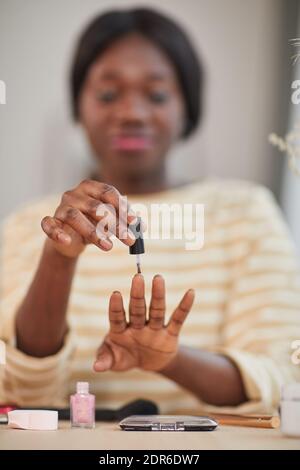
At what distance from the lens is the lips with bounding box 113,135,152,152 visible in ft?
3.51

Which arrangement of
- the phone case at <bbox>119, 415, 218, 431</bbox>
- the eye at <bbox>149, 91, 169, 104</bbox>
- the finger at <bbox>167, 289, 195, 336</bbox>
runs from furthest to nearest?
the eye at <bbox>149, 91, 169, 104</bbox>
the finger at <bbox>167, 289, 195, 336</bbox>
the phone case at <bbox>119, 415, 218, 431</bbox>

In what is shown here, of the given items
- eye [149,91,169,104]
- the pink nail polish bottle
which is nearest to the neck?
eye [149,91,169,104]

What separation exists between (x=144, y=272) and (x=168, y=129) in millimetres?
331

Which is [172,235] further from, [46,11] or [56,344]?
[46,11]

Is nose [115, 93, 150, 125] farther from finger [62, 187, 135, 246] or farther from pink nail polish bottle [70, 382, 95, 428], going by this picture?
pink nail polish bottle [70, 382, 95, 428]

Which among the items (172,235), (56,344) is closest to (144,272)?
(172,235)

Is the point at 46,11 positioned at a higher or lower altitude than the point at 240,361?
higher

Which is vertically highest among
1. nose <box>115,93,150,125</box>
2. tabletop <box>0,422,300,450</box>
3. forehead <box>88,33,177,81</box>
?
forehead <box>88,33,177,81</box>

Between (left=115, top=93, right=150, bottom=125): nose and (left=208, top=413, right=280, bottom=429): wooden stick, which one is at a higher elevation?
(left=115, top=93, right=150, bottom=125): nose

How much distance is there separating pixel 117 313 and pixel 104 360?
0.23 ft

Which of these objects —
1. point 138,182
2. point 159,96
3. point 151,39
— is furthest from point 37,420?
point 151,39

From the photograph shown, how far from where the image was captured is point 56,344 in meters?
1.07

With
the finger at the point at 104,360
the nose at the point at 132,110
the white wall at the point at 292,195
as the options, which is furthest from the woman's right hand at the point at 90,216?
the white wall at the point at 292,195

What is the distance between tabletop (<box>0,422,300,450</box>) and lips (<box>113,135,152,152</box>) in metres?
0.42
